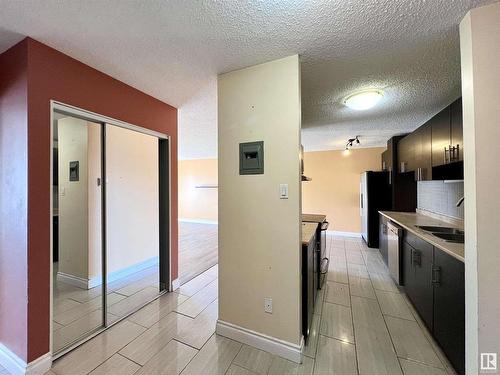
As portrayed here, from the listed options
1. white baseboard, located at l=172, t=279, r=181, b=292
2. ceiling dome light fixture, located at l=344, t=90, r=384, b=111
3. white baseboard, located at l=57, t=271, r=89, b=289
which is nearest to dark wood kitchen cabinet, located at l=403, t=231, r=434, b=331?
ceiling dome light fixture, located at l=344, t=90, r=384, b=111

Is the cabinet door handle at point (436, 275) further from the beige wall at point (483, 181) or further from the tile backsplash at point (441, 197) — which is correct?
the tile backsplash at point (441, 197)

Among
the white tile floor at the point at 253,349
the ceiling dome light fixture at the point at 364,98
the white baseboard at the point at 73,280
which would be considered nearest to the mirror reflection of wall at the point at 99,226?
the white baseboard at the point at 73,280

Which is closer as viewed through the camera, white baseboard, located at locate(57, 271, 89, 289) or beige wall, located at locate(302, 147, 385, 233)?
white baseboard, located at locate(57, 271, 89, 289)

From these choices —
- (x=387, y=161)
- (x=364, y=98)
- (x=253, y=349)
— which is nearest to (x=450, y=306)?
(x=253, y=349)

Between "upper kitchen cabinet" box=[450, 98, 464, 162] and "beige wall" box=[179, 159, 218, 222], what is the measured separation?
652cm

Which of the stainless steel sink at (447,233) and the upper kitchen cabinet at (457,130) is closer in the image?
the upper kitchen cabinet at (457,130)

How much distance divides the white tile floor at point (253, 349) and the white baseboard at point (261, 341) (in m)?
0.04

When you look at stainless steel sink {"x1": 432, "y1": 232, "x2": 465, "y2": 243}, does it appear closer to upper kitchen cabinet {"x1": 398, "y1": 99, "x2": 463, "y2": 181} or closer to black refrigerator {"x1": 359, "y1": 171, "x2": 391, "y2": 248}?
upper kitchen cabinet {"x1": 398, "y1": 99, "x2": 463, "y2": 181}

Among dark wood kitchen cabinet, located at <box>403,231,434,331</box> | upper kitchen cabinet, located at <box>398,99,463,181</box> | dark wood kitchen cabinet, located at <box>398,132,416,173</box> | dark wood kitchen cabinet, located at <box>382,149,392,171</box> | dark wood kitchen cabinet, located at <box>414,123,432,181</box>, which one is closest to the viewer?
dark wood kitchen cabinet, located at <box>403,231,434,331</box>

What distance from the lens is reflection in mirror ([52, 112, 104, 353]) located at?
1881 mm

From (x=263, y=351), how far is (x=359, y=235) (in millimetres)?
4875

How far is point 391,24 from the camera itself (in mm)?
1378

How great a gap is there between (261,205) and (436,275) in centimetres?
156

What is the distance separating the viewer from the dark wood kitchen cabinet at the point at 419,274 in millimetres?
1932
